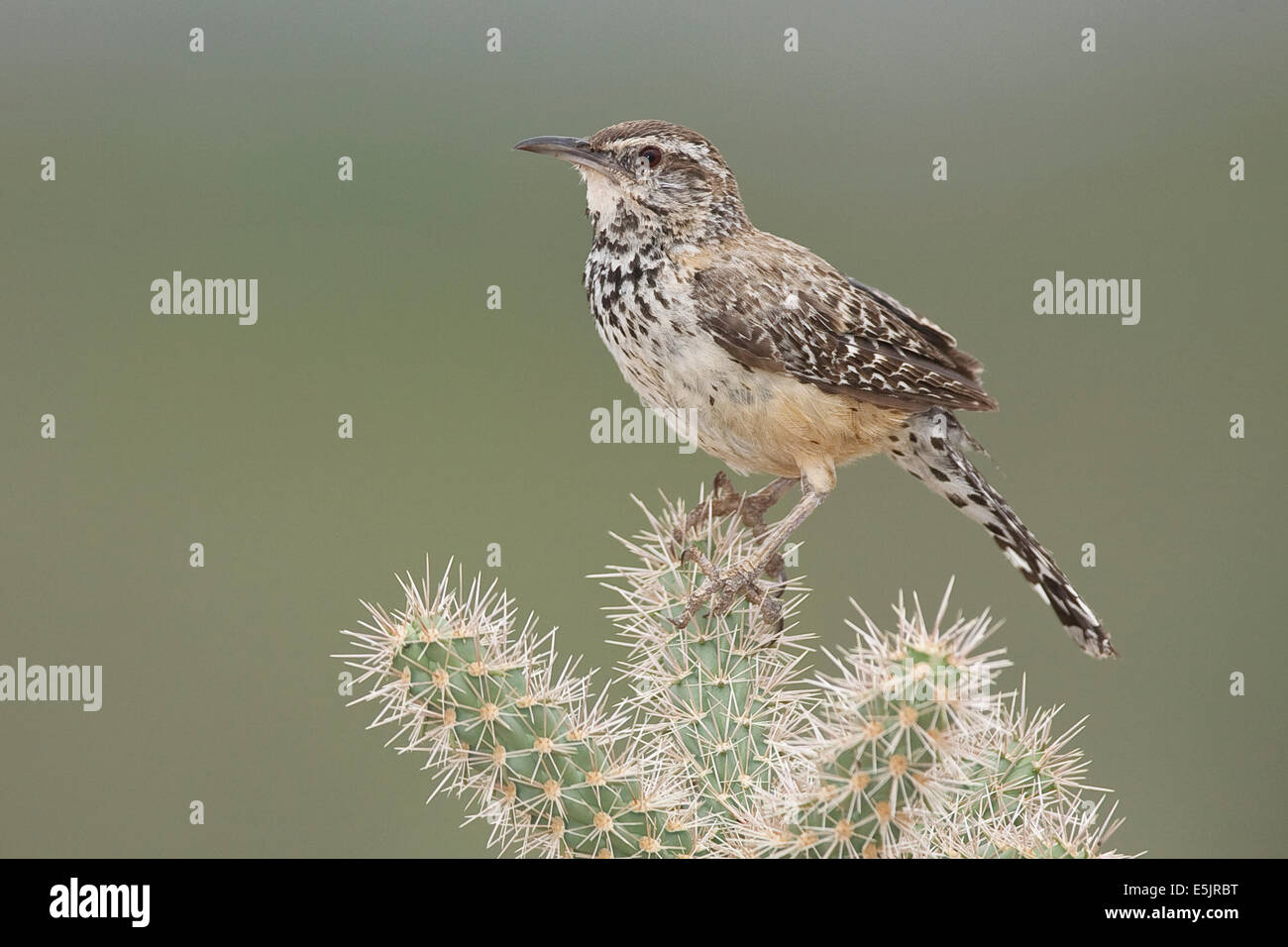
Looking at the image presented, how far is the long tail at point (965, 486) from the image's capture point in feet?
Answer: 11.3

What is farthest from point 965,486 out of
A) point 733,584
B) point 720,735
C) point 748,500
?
point 720,735

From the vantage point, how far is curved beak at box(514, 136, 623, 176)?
3396mm

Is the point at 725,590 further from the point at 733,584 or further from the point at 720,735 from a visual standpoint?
the point at 720,735

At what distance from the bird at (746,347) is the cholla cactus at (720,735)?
51cm

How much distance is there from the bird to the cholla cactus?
514 mm

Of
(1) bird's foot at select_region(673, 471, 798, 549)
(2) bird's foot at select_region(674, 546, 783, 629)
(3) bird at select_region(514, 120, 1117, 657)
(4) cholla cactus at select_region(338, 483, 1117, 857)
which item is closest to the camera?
(4) cholla cactus at select_region(338, 483, 1117, 857)

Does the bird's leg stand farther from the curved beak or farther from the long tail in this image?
the curved beak

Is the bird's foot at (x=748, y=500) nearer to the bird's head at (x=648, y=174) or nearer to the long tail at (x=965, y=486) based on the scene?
the long tail at (x=965, y=486)

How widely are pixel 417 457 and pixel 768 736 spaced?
19.9 ft

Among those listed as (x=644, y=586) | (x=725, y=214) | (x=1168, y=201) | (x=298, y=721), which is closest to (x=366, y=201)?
(x=298, y=721)

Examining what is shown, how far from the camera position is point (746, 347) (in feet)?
11.0

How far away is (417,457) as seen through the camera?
8.47 meters

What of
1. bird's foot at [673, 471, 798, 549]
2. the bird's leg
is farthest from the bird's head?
the bird's leg

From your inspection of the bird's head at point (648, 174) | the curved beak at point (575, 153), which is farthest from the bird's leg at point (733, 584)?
the curved beak at point (575, 153)
